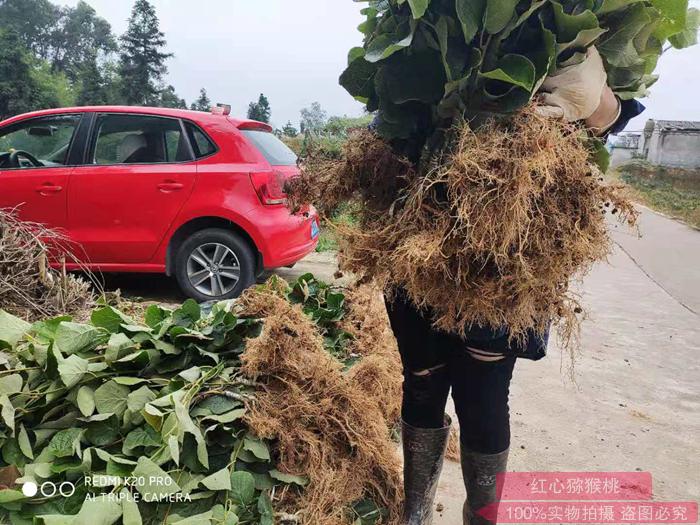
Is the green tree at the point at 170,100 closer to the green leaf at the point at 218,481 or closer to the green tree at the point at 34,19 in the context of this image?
the green tree at the point at 34,19

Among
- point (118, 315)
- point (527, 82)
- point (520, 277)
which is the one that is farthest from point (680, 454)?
point (118, 315)

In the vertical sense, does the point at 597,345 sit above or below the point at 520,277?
below

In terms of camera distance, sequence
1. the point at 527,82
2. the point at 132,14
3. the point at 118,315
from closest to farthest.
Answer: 1. the point at 527,82
2. the point at 118,315
3. the point at 132,14

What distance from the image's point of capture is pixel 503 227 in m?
1.11

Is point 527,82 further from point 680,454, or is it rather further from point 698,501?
point 680,454

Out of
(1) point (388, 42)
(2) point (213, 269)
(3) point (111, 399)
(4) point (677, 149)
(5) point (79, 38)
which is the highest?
(5) point (79, 38)

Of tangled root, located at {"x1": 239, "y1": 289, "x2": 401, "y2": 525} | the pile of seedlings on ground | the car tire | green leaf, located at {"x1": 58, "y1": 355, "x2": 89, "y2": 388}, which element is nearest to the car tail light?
the car tire

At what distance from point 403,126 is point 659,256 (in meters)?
9.44

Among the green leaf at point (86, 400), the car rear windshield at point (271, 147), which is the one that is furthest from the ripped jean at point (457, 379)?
the car rear windshield at point (271, 147)

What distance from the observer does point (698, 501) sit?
206 centimetres

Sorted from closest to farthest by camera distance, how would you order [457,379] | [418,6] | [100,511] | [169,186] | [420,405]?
[418,6], [100,511], [457,379], [420,405], [169,186]

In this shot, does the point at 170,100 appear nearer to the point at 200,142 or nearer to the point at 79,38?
Answer: the point at 79,38

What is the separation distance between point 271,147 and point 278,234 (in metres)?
0.86

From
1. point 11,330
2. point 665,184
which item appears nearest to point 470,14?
point 11,330
